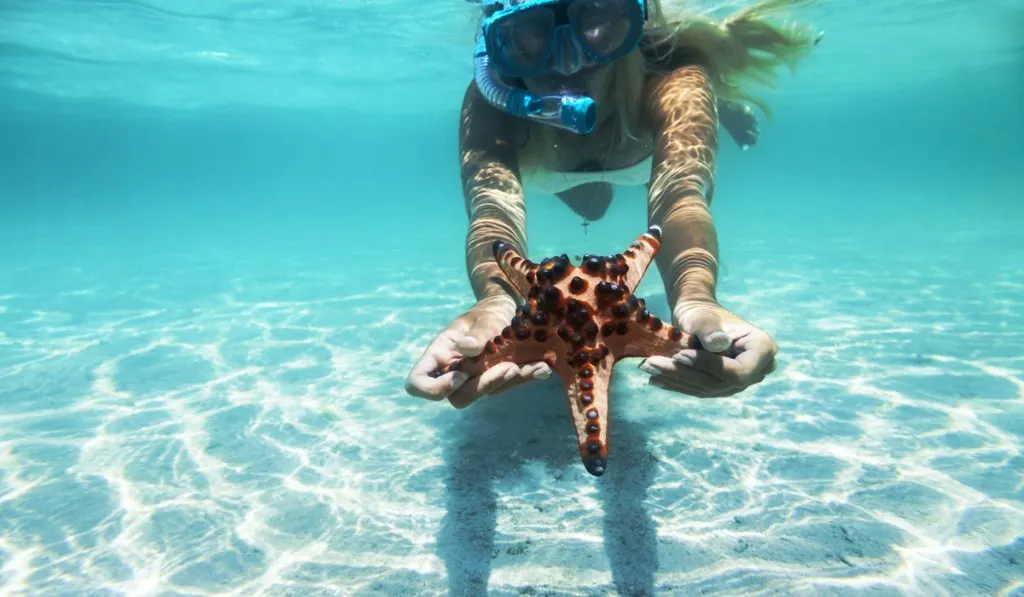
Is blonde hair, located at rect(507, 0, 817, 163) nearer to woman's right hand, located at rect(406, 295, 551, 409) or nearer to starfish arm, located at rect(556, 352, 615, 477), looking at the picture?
woman's right hand, located at rect(406, 295, 551, 409)

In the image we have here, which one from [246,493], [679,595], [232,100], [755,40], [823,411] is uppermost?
[232,100]

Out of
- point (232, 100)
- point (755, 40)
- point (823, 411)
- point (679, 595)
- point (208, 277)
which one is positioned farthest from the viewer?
point (232, 100)

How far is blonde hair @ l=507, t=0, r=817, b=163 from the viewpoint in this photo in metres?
4.02

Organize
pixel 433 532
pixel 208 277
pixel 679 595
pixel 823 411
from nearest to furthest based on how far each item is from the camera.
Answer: pixel 679 595 → pixel 433 532 → pixel 823 411 → pixel 208 277

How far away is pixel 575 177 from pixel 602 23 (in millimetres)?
1820

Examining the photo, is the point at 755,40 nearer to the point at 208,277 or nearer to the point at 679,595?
the point at 679,595

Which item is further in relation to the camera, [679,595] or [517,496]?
[517,496]

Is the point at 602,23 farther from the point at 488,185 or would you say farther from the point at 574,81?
the point at 488,185

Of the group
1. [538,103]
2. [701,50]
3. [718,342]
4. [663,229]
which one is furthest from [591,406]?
[701,50]

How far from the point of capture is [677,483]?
3957 mm

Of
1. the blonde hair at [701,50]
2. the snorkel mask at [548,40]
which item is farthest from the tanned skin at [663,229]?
the snorkel mask at [548,40]

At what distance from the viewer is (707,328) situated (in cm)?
204

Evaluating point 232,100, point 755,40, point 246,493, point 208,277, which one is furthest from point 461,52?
point 246,493

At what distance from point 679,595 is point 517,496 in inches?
50.0
